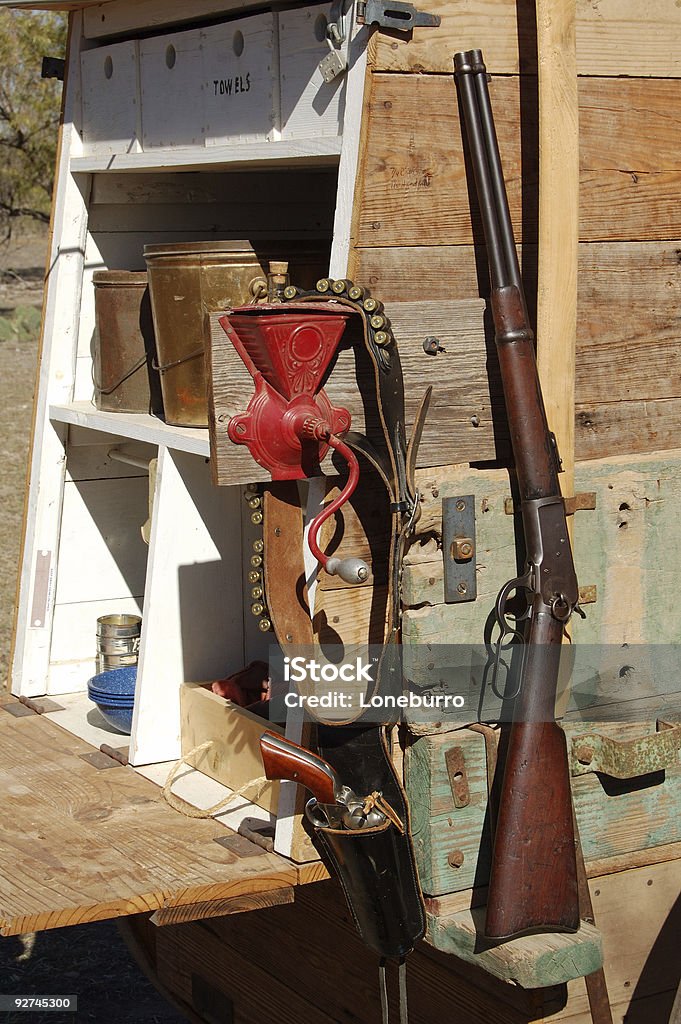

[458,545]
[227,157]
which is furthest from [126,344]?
[458,545]

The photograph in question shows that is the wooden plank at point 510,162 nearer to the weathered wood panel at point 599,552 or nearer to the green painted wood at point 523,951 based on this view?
the weathered wood panel at point 599,552

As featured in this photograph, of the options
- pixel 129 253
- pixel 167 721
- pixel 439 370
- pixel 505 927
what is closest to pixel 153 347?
pixel 129 253

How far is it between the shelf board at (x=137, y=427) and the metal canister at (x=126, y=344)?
50 mm

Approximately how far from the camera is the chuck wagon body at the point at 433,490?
2.38 meters

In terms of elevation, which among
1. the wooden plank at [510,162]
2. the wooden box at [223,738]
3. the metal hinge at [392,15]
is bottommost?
the wooden box at [223,738]

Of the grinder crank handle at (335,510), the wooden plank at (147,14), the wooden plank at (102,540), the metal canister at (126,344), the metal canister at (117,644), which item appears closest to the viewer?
the grinder crank handle at (335,510)

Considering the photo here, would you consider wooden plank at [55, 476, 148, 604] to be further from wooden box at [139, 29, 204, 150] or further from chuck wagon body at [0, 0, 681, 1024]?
wooden box at [139, 29, 204, 150]

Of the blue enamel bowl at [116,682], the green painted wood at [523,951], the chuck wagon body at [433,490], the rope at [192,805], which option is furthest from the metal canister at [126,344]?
the green painted wood at [523,951]

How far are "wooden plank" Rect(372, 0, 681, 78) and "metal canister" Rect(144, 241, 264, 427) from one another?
2.21 feet

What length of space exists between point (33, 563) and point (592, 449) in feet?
5.61

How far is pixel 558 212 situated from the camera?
7.90 ft

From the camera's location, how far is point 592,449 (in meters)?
2.61

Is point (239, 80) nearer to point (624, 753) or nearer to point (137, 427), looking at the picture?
point (137, 427)

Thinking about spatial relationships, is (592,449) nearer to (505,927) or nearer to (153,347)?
(505,927)
